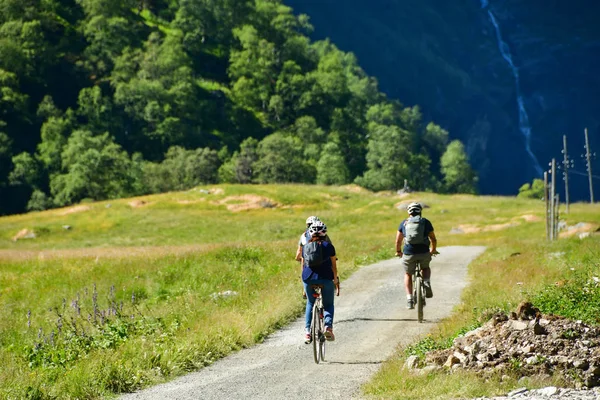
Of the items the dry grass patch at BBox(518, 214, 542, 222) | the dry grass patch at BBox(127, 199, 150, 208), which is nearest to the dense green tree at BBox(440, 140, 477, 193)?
the dry grass patch at BBox(127, 199, 150, 208)

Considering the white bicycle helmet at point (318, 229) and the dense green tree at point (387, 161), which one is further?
the dense green tree at point (387, 161)

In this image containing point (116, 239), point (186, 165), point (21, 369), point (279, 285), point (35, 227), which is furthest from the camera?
point (186, 165)

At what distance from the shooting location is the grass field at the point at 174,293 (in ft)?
41.9

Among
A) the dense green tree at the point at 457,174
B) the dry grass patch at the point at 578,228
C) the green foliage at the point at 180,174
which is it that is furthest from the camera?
the dense green tree at the point at 457,174

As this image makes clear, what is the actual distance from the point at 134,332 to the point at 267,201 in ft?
206

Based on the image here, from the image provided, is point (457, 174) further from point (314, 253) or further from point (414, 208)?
point (314, 253)

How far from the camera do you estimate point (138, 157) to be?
523 feet

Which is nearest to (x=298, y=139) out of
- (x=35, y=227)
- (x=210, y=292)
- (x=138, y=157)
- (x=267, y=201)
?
(x=138, y=157)

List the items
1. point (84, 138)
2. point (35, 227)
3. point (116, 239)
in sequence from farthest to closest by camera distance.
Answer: point (84, 138) < point (35, 227) < point (116, 239)

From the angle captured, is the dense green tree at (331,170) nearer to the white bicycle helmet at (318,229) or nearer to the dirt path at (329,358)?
the dirt path at (329,358)

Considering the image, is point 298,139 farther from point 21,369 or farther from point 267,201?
point 21,369

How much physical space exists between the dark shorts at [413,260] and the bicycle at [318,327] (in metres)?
4.02

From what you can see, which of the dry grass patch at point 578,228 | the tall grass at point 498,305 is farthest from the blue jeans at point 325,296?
the dry grass patch at point 578,228

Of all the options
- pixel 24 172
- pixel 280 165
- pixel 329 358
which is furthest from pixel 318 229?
pixel 24 172
